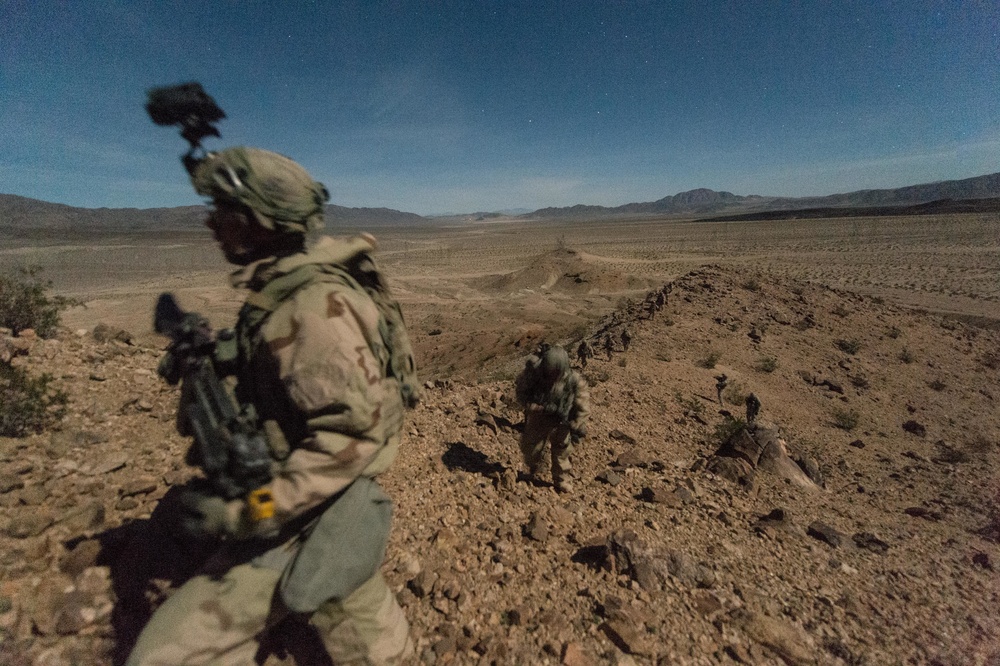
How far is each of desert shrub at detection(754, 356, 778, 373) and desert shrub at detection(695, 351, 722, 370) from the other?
734 mm

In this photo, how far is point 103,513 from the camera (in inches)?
120

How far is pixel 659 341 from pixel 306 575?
29.4 feet

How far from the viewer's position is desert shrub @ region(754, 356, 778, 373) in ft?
29.5

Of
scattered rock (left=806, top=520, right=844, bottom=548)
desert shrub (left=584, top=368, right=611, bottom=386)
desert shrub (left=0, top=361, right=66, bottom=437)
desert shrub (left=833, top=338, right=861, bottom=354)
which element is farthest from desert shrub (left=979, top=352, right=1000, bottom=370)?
desert shrub (left=0, top=361, right=66, bottom=437)

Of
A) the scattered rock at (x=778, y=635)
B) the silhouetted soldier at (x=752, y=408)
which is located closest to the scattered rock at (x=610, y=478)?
the scattered rock at (x=778, y=635)

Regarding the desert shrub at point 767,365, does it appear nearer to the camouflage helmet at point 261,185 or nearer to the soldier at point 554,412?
the soldier at point 554,412

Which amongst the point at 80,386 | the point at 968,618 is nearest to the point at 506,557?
→ the point at 968,618

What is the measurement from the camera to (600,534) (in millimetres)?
3699

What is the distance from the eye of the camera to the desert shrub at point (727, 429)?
219 inches

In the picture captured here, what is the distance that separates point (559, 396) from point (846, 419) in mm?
5544

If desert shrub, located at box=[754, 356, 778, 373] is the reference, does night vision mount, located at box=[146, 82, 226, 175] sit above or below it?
above

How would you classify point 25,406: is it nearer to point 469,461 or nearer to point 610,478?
point 469,461

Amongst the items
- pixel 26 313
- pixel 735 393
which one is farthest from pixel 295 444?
pixel 735 393

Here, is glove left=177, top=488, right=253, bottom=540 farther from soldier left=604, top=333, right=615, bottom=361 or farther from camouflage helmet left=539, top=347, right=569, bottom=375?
soldier left=604, top=333, right=615, bottom=361
